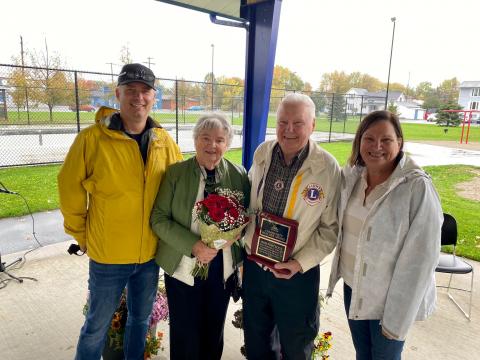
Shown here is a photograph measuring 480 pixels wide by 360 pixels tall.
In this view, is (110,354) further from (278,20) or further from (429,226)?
(278,20)

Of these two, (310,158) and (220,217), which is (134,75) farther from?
(310,158)

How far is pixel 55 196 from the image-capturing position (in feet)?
23.4

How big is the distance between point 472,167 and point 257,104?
37.5 ft

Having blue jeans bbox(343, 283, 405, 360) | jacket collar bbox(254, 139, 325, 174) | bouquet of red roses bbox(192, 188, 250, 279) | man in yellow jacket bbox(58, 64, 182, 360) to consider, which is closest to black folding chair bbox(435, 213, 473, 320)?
blue jeans bbox(343, 283, 405, 360)

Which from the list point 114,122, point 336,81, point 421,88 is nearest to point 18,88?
point 114,122

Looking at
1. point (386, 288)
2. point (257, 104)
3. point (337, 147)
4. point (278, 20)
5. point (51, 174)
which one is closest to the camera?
point (386, 288)

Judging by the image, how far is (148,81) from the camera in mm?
1924

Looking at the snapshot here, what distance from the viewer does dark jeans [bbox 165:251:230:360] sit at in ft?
6.67

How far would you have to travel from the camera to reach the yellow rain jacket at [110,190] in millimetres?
1876

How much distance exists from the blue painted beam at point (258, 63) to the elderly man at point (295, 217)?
151 centimetres

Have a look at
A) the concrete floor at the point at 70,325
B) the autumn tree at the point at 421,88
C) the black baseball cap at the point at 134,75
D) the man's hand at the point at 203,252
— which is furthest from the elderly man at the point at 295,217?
the autumn tree at the point at 421,88

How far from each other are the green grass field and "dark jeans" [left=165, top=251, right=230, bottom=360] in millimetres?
4258

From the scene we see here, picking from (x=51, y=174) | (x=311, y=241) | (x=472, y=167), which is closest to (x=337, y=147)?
(x=472, y=167)

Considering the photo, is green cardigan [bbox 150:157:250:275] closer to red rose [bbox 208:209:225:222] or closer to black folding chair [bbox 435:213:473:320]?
red rose [bbox 208:209:225:222]
